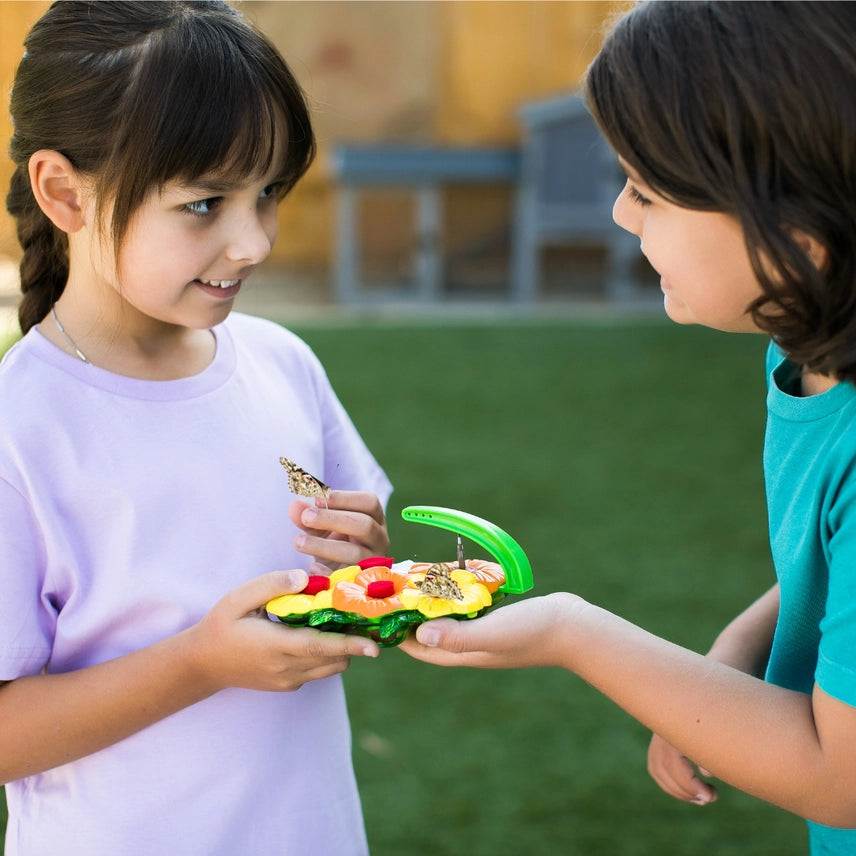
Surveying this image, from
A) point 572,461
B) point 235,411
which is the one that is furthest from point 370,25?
point 235,411

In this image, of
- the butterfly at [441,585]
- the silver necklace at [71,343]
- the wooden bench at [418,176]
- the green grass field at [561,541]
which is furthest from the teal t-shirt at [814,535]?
the wooden bench at [418,176]

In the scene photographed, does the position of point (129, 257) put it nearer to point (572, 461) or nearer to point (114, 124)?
point (114, 124)

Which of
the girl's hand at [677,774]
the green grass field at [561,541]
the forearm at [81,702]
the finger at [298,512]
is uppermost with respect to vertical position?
the finger at [298,512]

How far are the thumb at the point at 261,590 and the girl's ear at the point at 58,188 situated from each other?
1.49ft

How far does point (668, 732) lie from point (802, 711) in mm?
125

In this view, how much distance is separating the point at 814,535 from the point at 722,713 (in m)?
0.19

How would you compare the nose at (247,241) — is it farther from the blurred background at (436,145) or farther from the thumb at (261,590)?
the blurred background at (436,145)

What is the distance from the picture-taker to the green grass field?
7.19ft

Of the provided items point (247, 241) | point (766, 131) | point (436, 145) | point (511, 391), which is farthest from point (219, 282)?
point (436, 145)

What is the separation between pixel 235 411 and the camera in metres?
1.27

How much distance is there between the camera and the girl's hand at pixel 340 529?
3.88 feet

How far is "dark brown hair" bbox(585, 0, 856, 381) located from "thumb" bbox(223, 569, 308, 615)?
0.53 metres

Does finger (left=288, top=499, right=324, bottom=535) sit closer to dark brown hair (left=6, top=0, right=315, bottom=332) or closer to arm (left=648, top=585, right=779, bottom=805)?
dark brown hair (left=6, top=0, right=315, bottom=332)

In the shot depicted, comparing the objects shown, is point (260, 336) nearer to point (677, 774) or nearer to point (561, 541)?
point (677, 774)
